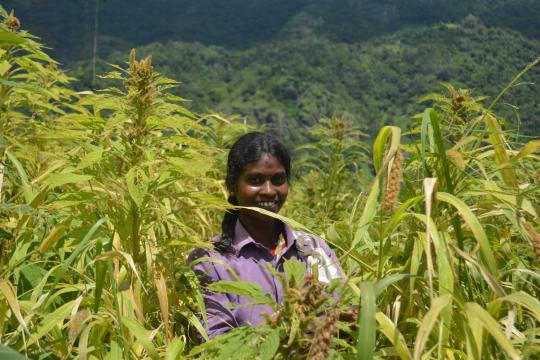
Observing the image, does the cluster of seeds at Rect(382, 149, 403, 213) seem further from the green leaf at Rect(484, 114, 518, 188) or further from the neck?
the neck

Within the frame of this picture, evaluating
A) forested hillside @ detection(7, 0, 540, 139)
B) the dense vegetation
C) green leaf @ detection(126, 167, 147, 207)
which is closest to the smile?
the dense vegetation

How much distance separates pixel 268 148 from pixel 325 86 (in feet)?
263

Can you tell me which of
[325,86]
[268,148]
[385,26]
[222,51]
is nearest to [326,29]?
[385,26]

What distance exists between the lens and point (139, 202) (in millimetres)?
1396

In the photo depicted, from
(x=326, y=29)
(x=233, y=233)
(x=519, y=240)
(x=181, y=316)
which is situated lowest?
(x=181, y=316)

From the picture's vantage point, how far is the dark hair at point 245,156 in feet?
7.11

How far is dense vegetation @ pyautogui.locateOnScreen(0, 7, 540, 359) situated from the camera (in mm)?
1125

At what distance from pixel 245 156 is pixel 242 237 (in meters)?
0.33

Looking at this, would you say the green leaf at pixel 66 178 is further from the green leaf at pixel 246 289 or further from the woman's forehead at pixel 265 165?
the woman's forehead at pixel 265 165

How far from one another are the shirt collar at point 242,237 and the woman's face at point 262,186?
0.05 metres

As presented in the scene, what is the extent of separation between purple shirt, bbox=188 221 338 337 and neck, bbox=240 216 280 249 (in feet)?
0.10

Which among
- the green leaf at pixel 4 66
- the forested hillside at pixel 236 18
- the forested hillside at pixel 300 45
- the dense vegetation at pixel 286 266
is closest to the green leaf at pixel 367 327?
the dense vegetation at pixel 286 266

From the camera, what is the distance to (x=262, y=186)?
213 cm

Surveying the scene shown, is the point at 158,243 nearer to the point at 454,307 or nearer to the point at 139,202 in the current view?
the point at 139,202
